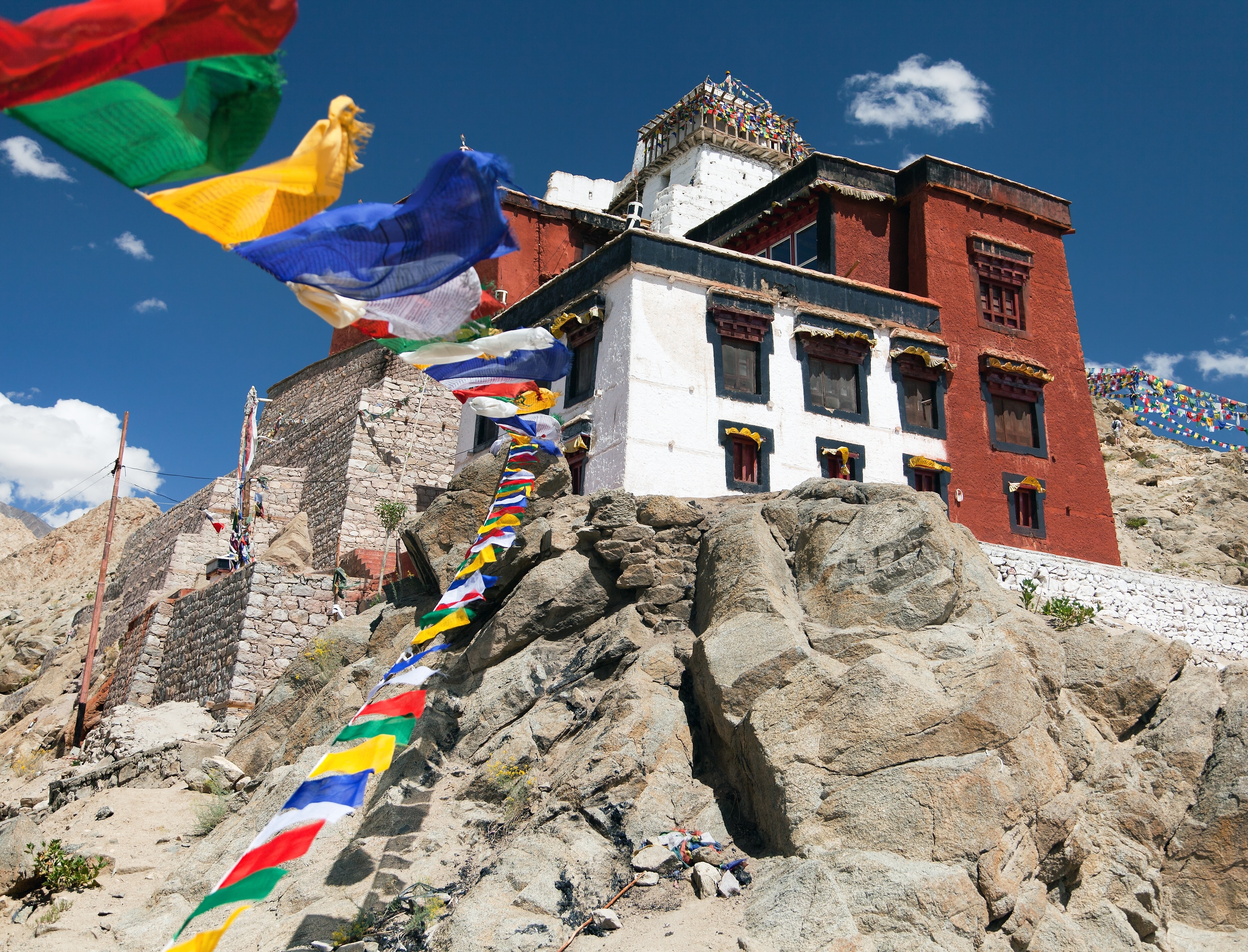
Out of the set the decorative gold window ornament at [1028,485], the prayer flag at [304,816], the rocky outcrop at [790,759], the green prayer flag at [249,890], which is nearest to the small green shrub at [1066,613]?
the rocky outcrop at [790,759]

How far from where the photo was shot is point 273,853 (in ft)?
32.7

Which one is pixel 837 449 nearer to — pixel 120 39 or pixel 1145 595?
pixel 1145 595

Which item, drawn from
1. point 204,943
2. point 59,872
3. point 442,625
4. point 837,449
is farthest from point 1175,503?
point 204,943

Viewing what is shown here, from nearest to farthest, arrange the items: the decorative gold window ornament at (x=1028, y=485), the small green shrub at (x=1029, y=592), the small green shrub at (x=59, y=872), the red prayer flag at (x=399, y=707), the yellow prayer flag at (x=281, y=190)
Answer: the yellow prayer flag at (x=281, y=190) < the red prayer flag at (x=399, y=707) < the small green shrub at (x=59, y=872) < the small green shrub at (x=1029, y=592) < the decorative gold window ornament at (x=1028, y=485)

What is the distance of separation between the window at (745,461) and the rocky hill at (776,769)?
10.1ft

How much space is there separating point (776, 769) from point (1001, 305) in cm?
1562

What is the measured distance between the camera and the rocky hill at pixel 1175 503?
100 ft

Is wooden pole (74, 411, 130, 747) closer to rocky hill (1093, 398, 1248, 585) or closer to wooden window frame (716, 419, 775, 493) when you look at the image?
wooden window frame (716, 419, 775, 493)

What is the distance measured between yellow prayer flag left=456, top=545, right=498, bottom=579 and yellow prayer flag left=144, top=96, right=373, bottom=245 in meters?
8.76

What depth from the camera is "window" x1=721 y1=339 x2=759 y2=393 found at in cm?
2009

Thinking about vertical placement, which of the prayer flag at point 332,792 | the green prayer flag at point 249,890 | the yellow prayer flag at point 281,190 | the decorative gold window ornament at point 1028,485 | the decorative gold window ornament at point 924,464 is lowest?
the green prayer flag at point 249,890

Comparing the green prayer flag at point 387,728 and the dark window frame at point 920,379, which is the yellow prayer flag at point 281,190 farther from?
the dark window frame at point 920,379

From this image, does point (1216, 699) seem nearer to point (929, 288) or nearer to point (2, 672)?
point (929, 288)

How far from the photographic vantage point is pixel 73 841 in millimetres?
15266
